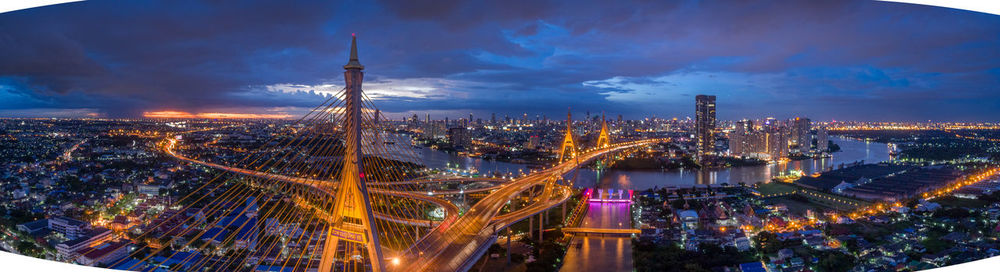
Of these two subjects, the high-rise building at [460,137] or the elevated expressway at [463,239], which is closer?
the elevated expressway at [463,239]

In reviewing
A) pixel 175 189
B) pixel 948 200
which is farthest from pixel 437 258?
pixel 948 200

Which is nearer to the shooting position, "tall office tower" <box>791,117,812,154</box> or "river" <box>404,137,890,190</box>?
"river" <box>404,137,890,190</box>

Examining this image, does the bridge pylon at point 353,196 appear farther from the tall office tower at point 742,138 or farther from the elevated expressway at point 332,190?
the tall office tower at point 742,138

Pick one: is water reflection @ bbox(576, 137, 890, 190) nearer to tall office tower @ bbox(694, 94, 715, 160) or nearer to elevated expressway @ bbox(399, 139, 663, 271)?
tall office tower @ bbox(694, 94, 715, 160)

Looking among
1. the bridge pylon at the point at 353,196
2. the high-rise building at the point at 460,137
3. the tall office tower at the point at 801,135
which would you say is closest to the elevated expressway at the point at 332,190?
the bridge pylon at the point at 353,196

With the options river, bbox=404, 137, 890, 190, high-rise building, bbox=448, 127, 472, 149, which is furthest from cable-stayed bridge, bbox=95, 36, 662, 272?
high-rise building, bbox=448, 127, 472, 149

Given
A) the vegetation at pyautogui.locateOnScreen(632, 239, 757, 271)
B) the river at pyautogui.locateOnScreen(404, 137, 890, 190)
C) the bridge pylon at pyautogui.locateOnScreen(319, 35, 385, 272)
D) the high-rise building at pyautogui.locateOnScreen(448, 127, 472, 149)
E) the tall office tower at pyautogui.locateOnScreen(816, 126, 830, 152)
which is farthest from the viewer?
the high-rise building at pyautogui.locateOnScreen(448, 127, 472, 149)
